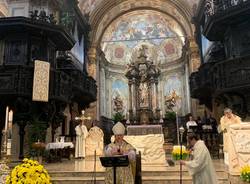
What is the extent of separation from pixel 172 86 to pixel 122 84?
5.09 m

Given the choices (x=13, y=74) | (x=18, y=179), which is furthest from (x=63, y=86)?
(x=18, y=179)

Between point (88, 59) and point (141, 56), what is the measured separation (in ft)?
16.2

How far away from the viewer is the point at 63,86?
42.3 ft

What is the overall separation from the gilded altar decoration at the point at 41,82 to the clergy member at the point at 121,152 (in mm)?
7351

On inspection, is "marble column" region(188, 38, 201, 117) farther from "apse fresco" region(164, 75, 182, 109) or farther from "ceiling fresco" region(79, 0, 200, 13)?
"apse fresco" region(164, 75, 182, 109)

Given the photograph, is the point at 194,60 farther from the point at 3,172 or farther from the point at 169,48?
the point at 3,172

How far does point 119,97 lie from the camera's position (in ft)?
92.2

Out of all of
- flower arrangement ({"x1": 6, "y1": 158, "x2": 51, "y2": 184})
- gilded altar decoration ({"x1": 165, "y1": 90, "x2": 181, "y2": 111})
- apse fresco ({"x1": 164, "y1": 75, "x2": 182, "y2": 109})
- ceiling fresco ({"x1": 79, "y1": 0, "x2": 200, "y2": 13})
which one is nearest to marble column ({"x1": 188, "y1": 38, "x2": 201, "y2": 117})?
ceiling fresco ({"x1": 79, "y1": 0, "x2": 200, "y2": 13})

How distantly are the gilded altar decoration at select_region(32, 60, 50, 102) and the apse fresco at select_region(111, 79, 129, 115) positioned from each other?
16.1m

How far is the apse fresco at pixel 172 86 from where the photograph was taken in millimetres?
26859

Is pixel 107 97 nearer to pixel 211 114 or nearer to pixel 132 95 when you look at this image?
pixel 132 95

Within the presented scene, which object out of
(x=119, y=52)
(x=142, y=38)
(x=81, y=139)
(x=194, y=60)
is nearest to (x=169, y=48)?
(x=142, y=38)

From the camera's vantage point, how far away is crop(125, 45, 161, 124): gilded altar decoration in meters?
24.0

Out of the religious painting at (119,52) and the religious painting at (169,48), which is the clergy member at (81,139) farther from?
the religious painting at (169,48)
